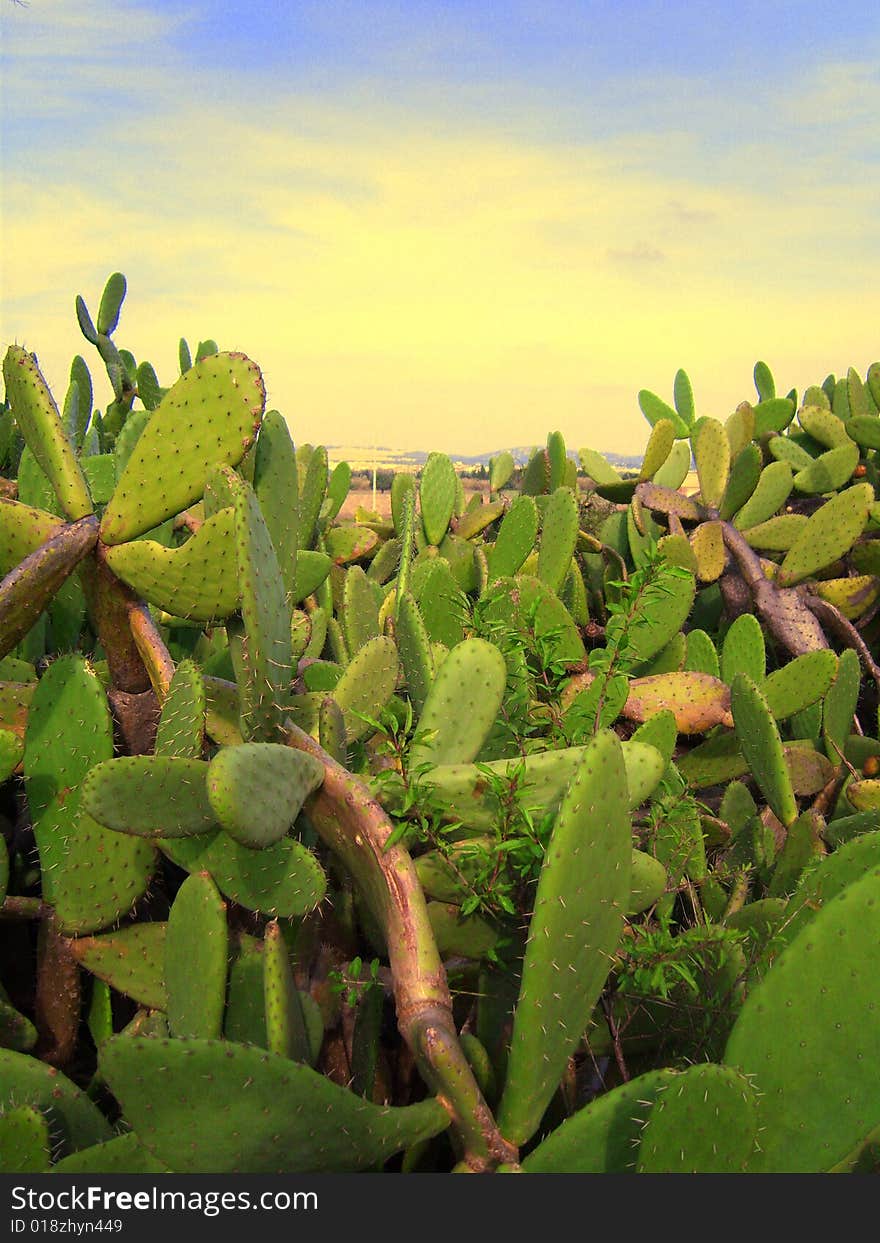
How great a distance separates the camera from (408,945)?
1.11m

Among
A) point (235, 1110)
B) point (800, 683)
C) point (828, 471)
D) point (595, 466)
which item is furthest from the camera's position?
point (595, 466)

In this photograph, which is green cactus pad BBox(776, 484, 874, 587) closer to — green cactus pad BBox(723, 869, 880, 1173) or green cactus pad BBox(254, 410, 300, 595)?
green cactus pad BBox(254, 410, 300, 595)

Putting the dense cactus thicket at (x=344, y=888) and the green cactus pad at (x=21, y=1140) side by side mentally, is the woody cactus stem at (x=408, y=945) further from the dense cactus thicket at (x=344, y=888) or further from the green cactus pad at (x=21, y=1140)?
the green cactus pad at (x=21, y=1140)

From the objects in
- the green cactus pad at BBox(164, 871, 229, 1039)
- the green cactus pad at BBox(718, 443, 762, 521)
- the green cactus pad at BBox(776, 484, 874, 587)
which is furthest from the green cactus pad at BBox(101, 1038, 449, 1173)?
the green cactus pad at BBox(718, 443, 762, 521)

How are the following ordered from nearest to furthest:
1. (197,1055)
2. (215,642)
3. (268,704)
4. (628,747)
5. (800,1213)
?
(197,1055) < (800,1213) < (268,704) < (628,747) < (215,642)

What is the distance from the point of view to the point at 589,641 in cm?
295

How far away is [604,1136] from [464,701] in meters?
0.54

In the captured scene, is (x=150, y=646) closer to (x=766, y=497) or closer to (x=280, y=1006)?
(x=280, y=1006)

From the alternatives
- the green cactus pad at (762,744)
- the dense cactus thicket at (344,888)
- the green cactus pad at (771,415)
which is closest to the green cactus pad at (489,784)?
the dense cactus thicket at (344,888)

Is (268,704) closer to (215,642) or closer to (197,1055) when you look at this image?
(197,1055)

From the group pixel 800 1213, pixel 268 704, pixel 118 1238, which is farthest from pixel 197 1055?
pixel 800 1213

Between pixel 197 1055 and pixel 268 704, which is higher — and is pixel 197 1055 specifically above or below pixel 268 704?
below

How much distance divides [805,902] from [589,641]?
156cm

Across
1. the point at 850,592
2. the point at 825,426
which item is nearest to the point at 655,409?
the point at 825,426
